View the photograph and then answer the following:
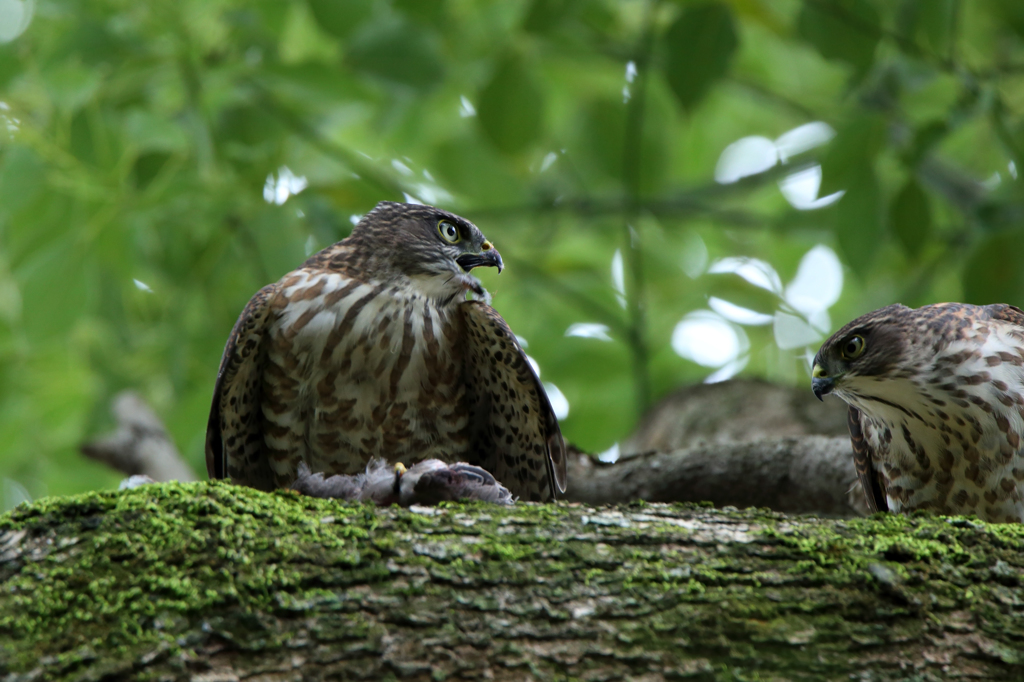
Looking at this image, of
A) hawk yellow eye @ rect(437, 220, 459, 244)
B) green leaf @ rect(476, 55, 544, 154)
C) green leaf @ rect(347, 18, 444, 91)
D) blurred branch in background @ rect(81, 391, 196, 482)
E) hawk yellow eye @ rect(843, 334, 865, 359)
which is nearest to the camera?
hawk yellow eye @ rect(843, 334, 865, 359)

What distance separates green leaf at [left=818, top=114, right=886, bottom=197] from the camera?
14.2ft

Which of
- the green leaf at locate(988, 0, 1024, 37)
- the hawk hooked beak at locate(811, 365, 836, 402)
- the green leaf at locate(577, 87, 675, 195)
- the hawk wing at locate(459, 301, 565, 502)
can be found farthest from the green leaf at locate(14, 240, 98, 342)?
the green leaf at locate(988, 0, 1024, 37)

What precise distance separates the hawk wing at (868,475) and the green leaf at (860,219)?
0.84 meters

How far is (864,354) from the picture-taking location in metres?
4.22

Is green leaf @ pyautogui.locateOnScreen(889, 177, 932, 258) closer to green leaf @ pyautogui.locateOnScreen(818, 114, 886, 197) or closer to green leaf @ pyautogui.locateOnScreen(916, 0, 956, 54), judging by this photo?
green leaf @ pyautogui.locateOnScreen(818, 114, 886, 197)

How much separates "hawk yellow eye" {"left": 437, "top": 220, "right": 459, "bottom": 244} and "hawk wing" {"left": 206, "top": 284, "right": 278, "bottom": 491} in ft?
2.88

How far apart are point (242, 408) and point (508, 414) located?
1210 millimetres

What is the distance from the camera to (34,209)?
175 inches

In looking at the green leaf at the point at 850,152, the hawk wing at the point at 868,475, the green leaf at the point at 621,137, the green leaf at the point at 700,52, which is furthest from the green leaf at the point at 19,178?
the hawk wing at the point at 868,475

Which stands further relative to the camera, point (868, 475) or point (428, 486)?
point (868, 475)

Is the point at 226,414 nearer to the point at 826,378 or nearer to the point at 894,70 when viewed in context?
the point at 826,378

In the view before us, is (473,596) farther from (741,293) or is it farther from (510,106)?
(741,293)

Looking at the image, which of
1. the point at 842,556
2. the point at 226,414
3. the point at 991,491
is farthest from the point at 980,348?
the point at 226,414

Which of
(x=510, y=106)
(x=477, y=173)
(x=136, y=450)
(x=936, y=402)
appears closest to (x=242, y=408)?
(x=510, y=106)
